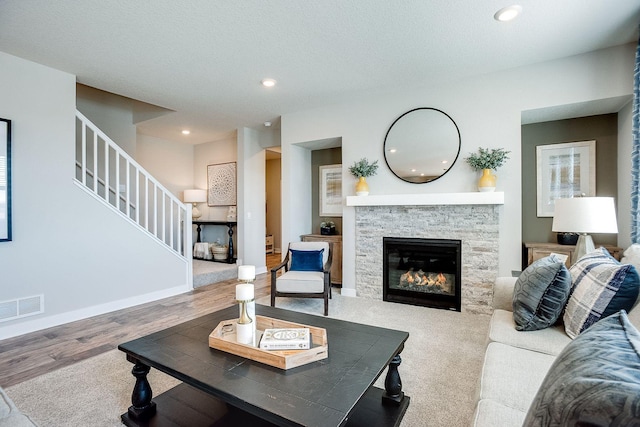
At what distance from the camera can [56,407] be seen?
190 centimetres

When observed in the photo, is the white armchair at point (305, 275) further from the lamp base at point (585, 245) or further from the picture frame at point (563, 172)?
the picture frame at point (563, 172)

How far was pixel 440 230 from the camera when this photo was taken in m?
3.79

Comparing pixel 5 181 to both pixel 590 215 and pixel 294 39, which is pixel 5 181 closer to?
pixel 294 39

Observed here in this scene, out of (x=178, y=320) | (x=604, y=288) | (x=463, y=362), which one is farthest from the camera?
(x=178, y=320)

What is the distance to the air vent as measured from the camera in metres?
2.96

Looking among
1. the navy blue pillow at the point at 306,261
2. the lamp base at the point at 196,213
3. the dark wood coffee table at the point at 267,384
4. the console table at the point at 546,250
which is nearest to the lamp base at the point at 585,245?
the console table at the point at 546,250

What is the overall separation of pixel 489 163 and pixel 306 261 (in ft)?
7.83

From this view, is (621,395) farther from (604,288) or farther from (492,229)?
(492,229)

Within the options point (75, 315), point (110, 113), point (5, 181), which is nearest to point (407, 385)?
point (75, 315)

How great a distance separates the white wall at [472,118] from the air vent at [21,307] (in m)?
2.91

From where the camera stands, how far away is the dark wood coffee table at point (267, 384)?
1226 millimetres

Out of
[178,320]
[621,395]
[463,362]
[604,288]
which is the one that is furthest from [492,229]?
[178,320]

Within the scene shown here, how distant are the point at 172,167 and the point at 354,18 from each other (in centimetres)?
532

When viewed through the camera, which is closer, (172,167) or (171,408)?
(171,408)
